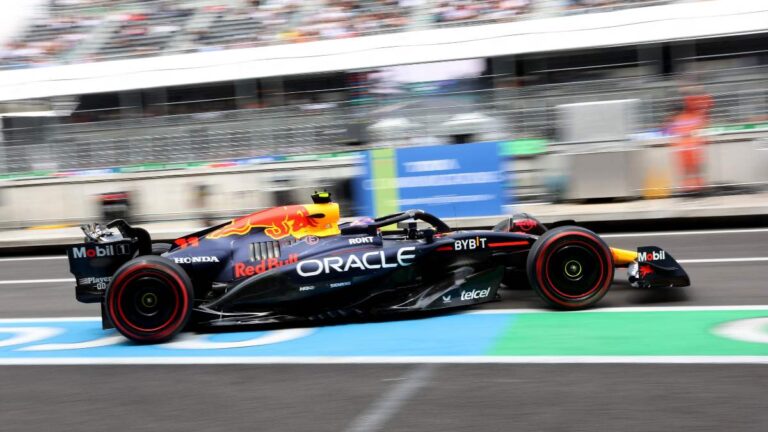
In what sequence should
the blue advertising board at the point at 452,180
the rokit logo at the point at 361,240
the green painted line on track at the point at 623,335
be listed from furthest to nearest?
the blue advertising board at the point at 452,180 → the rokit logo at the point at 361,240 → the green painted line on track at the point at 623,335

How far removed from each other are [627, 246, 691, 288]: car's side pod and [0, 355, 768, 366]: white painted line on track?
1.46 meters

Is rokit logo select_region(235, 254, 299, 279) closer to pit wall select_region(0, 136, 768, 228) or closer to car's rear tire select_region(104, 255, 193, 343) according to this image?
car's rear tire select_region(104, 255, 193, 343)

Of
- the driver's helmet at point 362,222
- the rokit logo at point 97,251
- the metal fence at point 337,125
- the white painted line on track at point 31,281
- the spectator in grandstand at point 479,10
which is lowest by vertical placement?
the white painted line on track at point 31,281

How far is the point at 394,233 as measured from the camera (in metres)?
7.57

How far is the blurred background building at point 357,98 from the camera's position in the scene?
13297 millimetres

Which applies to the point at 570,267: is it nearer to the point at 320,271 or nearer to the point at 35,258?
the point at 320,271

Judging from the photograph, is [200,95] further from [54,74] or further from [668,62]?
[668,62]

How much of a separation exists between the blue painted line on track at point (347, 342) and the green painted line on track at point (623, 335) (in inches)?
8.4

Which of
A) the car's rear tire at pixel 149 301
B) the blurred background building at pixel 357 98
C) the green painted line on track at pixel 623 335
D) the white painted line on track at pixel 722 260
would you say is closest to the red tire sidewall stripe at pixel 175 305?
the car's rear tire at pixel 149 301
